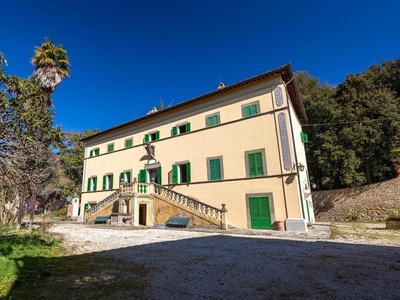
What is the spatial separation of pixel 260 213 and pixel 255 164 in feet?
9.29

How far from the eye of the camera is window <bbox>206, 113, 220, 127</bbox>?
612 inches

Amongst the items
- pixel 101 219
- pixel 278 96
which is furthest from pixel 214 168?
pixel 101 219

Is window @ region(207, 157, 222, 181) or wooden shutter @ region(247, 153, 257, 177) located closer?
wooden shutter @ region(247, 153, 257, 177)

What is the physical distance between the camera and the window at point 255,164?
1324 centimetres

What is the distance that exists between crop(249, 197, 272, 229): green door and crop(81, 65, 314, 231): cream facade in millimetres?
53

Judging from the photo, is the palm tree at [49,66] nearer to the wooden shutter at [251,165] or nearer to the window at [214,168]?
the window at [214,168]

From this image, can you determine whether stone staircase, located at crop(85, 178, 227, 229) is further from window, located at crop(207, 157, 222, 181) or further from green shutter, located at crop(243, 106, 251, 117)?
green shutter, located at crop(243, 106, 251, 117)

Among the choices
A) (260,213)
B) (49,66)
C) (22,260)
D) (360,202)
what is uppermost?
(49,66)

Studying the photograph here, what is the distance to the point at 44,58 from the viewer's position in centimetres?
1534

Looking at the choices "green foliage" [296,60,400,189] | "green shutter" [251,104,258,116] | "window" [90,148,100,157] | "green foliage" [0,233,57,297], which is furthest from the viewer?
"window" [90,148,100,157]

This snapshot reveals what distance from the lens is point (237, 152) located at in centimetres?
1425

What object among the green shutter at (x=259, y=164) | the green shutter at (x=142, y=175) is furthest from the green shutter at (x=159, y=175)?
the green shutter at (x=259, y=164)

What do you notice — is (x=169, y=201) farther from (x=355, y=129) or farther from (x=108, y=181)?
(x=355, y=129)

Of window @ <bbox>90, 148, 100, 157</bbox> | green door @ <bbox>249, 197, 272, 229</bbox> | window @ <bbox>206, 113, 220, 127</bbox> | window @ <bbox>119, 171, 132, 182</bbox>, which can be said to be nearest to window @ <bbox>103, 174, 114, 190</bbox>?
window @ <bbox>119, 171, 132, 182</bbox>
